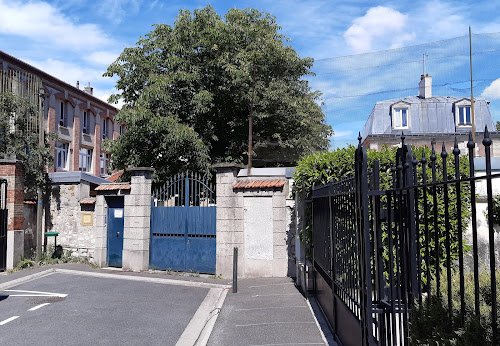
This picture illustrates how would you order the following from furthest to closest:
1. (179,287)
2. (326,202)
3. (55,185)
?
(55,185)
(179,287)
(326,202)

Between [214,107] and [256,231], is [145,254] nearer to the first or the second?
[256,231]

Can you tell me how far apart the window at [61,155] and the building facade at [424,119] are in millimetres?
21675

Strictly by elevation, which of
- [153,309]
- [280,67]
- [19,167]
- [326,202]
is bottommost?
[153,309]

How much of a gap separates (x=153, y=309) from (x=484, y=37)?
20919mm

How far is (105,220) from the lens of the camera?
13.0 m

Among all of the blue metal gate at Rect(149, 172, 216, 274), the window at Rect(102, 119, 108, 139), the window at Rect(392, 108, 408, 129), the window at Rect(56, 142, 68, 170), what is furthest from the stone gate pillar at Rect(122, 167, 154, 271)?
the window at Rect(392, 108, 408, 129)

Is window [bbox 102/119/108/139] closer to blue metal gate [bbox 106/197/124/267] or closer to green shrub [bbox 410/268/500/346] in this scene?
blue metal gate [bbox 106/197/124/267]

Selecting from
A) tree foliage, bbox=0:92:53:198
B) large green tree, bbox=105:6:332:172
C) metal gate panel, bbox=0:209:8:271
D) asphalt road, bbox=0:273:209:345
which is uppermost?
large green tree, bbox=105:6:332:172

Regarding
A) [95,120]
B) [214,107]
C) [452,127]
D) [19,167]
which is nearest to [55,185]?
[19,167]

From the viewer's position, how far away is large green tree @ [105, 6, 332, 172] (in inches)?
607

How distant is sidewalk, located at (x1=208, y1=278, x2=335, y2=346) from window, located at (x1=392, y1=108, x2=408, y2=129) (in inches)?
935

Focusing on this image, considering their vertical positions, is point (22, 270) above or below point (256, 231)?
A: below

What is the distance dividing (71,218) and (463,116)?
25781mm

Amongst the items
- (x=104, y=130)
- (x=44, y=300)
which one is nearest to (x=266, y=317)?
(x=44, y=300)
